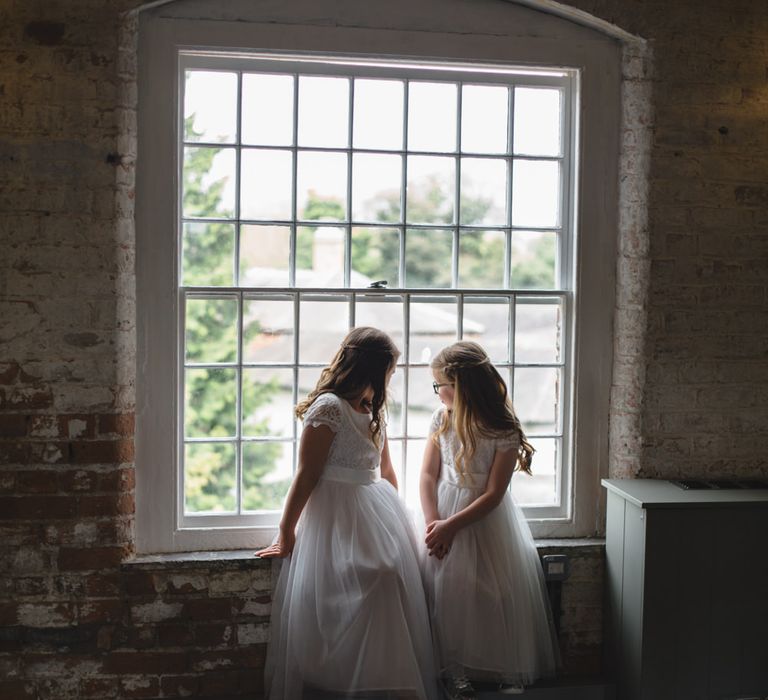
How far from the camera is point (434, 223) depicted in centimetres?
339

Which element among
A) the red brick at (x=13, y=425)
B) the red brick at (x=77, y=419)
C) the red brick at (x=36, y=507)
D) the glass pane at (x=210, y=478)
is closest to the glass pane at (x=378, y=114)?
the glass pane at (x=210, y=478)

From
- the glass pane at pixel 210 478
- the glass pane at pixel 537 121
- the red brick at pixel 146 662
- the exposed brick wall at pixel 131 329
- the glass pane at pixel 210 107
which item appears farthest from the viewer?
the glass pane at pixel 537 121

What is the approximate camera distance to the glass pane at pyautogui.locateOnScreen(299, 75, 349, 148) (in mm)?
3283

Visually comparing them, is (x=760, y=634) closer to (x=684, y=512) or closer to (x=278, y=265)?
(x=684, y=512)

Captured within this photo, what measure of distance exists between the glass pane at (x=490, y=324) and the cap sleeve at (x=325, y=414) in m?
0.72

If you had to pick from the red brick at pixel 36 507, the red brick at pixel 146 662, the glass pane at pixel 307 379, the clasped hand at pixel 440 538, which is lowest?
the red brick at pixel 146 662

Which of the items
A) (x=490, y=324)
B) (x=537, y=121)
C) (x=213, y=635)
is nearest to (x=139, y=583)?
(x=213, y=635)

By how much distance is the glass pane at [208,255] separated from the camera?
324 centimetres

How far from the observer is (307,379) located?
131 inches

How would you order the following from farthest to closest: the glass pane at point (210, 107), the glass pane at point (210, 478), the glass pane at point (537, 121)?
1. the glass pane at point (537, 121)
2. the glass pane at point (210, 478)
3. the glass pane at point (210, 107)

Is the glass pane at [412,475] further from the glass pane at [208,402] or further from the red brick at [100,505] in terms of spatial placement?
the red brick at [100,505]

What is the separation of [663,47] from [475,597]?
233 cm

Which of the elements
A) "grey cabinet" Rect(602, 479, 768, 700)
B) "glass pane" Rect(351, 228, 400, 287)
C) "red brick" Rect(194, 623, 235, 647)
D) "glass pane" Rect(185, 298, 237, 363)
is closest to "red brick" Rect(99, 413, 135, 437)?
"glass pane" Rect(185, 298, 237, 363)

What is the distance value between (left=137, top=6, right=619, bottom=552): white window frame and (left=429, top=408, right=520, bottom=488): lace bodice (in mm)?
470
